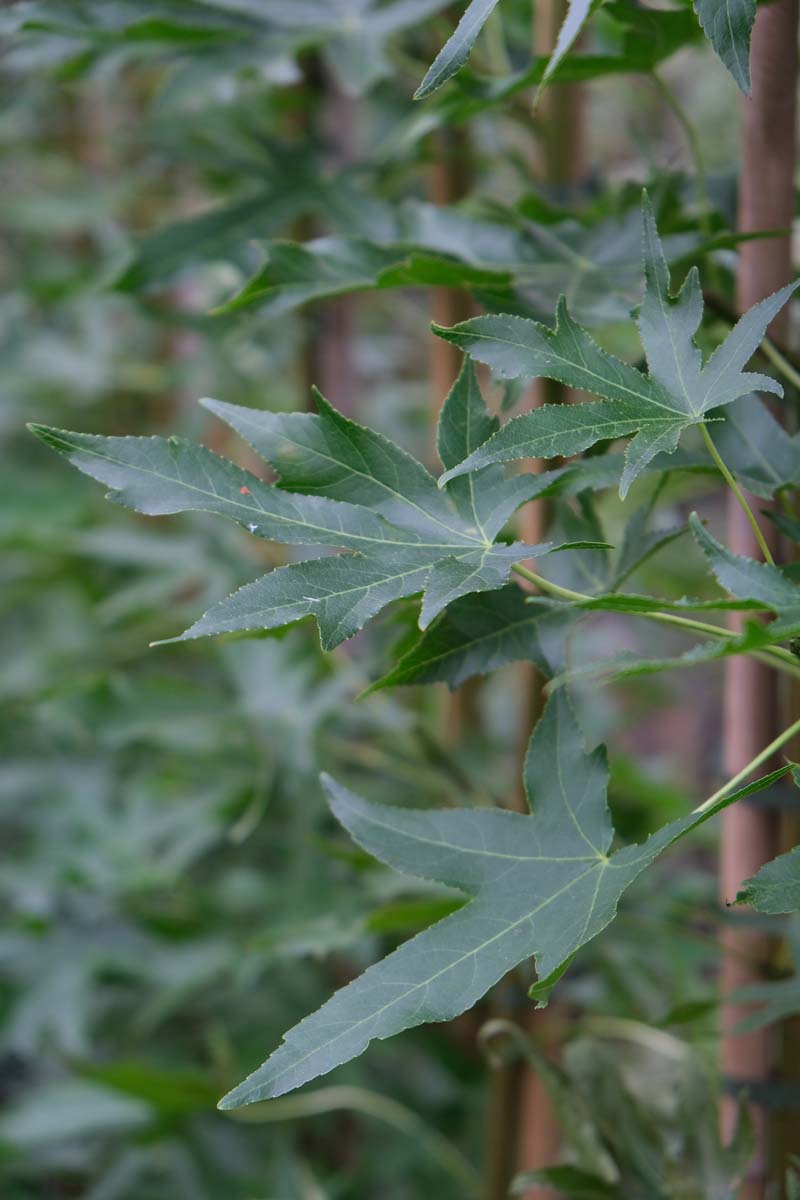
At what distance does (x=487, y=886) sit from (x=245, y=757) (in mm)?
466

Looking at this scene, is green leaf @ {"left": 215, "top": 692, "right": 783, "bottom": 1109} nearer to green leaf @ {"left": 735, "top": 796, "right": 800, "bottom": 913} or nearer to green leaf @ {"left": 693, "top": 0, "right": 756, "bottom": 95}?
green leaf @ {"left": 735, "top": 796, "right": 800, "bottom": 913}

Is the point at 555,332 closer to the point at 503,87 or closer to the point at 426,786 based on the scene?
the point at 503,87

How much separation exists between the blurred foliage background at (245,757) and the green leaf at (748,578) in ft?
0.46

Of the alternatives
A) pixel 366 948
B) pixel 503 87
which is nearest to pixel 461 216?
pixel 503 87

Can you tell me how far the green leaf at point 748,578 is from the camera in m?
0.28

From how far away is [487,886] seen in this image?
326 millimetres

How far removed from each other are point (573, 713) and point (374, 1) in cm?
42

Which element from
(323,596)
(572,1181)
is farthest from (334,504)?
(572,1181)

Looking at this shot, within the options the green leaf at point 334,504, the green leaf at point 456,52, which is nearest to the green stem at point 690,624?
the green leaf at point 334,504

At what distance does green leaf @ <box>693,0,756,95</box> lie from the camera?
295 mm

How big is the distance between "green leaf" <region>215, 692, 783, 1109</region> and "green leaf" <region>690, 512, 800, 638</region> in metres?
0.04

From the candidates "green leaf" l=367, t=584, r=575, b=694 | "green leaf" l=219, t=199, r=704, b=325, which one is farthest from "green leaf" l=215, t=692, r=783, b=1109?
"green leaf" l=219, t=199, r=704, b=325

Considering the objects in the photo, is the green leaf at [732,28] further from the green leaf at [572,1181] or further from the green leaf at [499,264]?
the green leaf at [572,1181]

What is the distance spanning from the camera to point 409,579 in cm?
31
